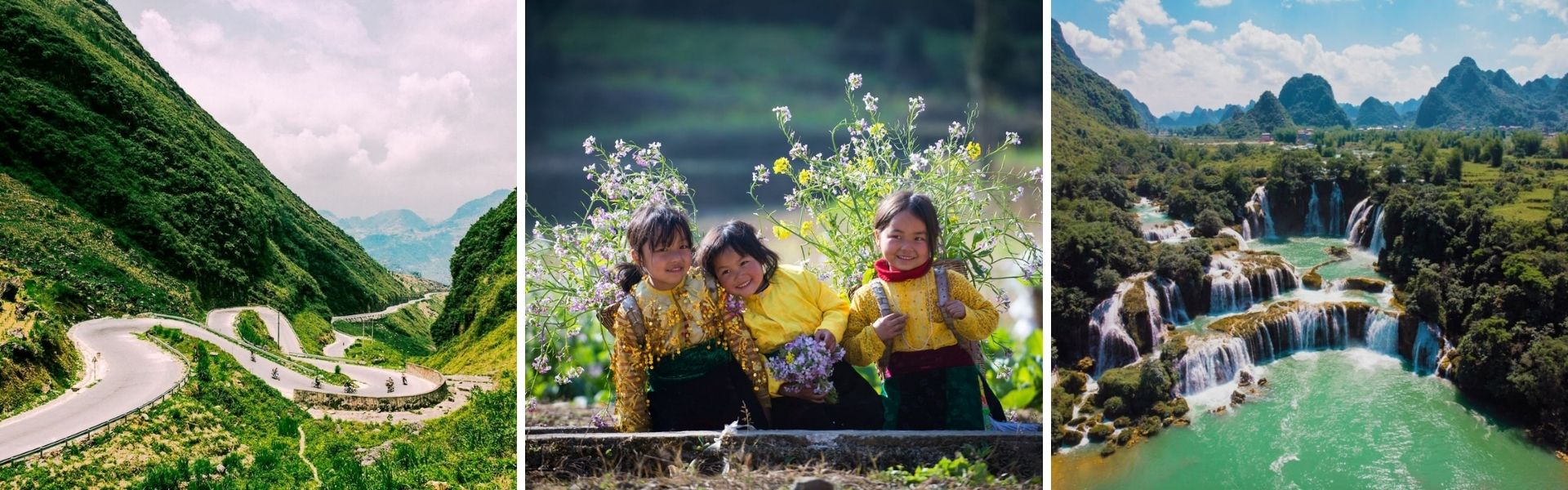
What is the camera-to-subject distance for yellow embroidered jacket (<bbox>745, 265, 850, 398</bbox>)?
2877mm

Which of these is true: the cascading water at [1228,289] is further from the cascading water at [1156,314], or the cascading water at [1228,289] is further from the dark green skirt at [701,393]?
the dark green skirt at [701,393]

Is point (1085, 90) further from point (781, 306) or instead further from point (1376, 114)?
point (781, 306)

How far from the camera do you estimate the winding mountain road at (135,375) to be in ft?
11.4

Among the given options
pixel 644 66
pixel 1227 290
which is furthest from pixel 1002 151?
pixel 644 66

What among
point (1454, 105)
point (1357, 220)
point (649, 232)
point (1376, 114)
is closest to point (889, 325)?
point (649, 232)

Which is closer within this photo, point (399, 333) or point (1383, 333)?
point (1383, 333)

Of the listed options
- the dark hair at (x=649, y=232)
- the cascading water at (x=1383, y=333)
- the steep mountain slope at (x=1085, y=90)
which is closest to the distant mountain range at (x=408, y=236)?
the dark hair at (x=649, y=232)

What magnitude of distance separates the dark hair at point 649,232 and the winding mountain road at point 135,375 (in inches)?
64.9

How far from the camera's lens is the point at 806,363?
2869mm

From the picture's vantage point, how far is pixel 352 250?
4234 millimetres

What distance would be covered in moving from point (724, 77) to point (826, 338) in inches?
41.1

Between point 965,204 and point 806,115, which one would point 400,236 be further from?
point 965,204

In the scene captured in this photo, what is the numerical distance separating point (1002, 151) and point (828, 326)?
959 mm

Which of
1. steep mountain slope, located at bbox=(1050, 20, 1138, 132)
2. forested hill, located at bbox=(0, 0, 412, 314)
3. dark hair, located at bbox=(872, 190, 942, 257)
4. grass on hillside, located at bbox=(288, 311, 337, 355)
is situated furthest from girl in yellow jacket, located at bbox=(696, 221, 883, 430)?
grass on hillside, located at bbox=(288, 311, 337, 355)
